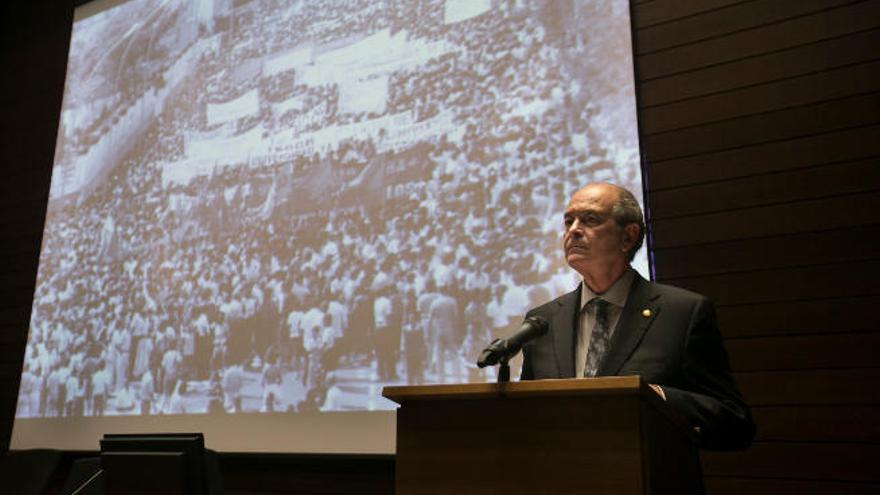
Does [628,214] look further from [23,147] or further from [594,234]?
[23,147]

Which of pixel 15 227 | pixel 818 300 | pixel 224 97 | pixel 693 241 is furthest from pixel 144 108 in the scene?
Result: pixel 818 300

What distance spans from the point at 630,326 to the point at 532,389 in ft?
2.23

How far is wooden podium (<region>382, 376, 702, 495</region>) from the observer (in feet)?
4.23

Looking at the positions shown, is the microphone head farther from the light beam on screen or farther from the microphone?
the light beam on screen

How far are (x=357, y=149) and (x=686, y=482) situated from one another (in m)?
2.29

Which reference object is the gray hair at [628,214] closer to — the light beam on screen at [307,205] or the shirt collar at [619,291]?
the shirt collar at [619,291]

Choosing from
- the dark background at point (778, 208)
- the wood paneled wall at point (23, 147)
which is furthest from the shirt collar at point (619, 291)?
the wood paneled wall at point (23, 147)

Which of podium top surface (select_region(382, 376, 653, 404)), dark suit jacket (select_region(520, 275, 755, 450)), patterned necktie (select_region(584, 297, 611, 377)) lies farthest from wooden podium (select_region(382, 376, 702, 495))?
patterned necktie (select_region(584, 297, 611, 377))

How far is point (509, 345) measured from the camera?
1459mm

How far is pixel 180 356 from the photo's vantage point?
3.66 meters

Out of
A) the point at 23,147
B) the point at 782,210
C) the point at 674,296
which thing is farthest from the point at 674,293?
the point at 23,147

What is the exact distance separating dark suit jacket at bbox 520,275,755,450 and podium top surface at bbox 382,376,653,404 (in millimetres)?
548

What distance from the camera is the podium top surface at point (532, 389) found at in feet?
4.20

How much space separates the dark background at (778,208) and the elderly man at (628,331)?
80cm
